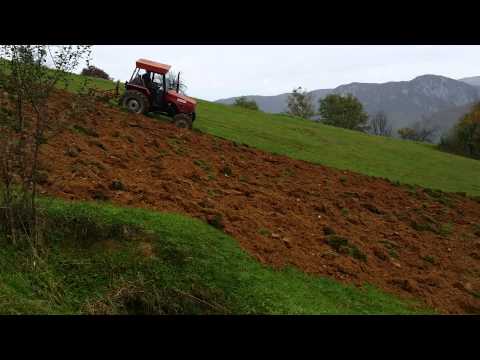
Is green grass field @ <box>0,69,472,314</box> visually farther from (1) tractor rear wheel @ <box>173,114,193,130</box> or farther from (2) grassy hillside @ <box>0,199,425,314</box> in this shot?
(1) tractor rear wheel @ <box>173,114,193,130</box>

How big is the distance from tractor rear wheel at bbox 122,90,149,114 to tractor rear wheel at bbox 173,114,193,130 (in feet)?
4.77

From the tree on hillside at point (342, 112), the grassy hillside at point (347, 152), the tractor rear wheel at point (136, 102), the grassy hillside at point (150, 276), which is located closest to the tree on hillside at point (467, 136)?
the tree on hillside at point (342, 112)

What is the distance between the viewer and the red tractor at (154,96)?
18.3 m

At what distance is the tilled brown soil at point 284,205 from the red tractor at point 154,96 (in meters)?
1.35

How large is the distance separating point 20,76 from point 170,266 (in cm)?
389

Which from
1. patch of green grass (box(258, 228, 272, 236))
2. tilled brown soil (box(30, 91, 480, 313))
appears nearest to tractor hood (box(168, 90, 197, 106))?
tilled brown soil (box(30, 91, 480, 313))

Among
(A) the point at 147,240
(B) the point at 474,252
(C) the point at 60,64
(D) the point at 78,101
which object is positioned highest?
(C) the point at 60,64

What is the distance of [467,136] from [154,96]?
180 feet

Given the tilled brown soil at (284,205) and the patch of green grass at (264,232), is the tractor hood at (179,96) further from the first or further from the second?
the patch of green grass at (264,232)

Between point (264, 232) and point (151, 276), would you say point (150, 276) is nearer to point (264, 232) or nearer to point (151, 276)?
point (151, 276)
